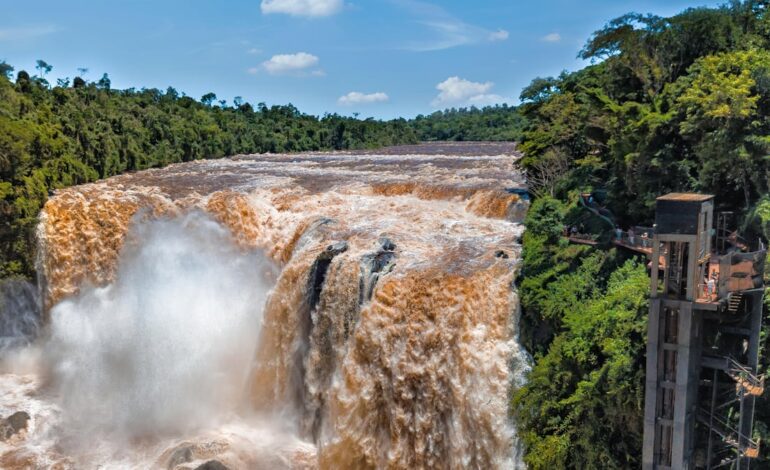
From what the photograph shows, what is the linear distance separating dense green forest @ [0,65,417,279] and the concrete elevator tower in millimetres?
23276

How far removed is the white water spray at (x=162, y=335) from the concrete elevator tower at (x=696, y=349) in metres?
13.1

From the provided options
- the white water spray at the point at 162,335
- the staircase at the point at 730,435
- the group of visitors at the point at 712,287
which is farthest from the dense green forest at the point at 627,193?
the white water spray at the point at 162,335

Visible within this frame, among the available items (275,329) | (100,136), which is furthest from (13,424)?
(100,136)

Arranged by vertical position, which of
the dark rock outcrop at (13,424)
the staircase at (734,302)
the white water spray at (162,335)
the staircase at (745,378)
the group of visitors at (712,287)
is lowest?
the dark rock outcrop at (13,424)

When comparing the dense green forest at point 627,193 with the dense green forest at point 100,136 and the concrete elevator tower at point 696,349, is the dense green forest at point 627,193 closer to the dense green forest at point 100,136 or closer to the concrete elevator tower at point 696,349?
the concrete elevator tower at point 696,349

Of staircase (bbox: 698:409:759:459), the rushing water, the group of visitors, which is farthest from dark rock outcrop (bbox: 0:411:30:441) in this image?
the group of visitors

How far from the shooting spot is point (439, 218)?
78.1ft

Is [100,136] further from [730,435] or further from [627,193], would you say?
[730,435]

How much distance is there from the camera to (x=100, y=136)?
131 ft

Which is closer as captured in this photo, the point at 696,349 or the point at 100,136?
the point at 696,349

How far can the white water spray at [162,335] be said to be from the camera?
2123cm

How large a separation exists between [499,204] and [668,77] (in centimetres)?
714

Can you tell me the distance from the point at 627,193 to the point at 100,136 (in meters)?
31.3

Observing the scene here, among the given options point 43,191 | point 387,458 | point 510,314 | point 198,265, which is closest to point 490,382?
point 510,314
